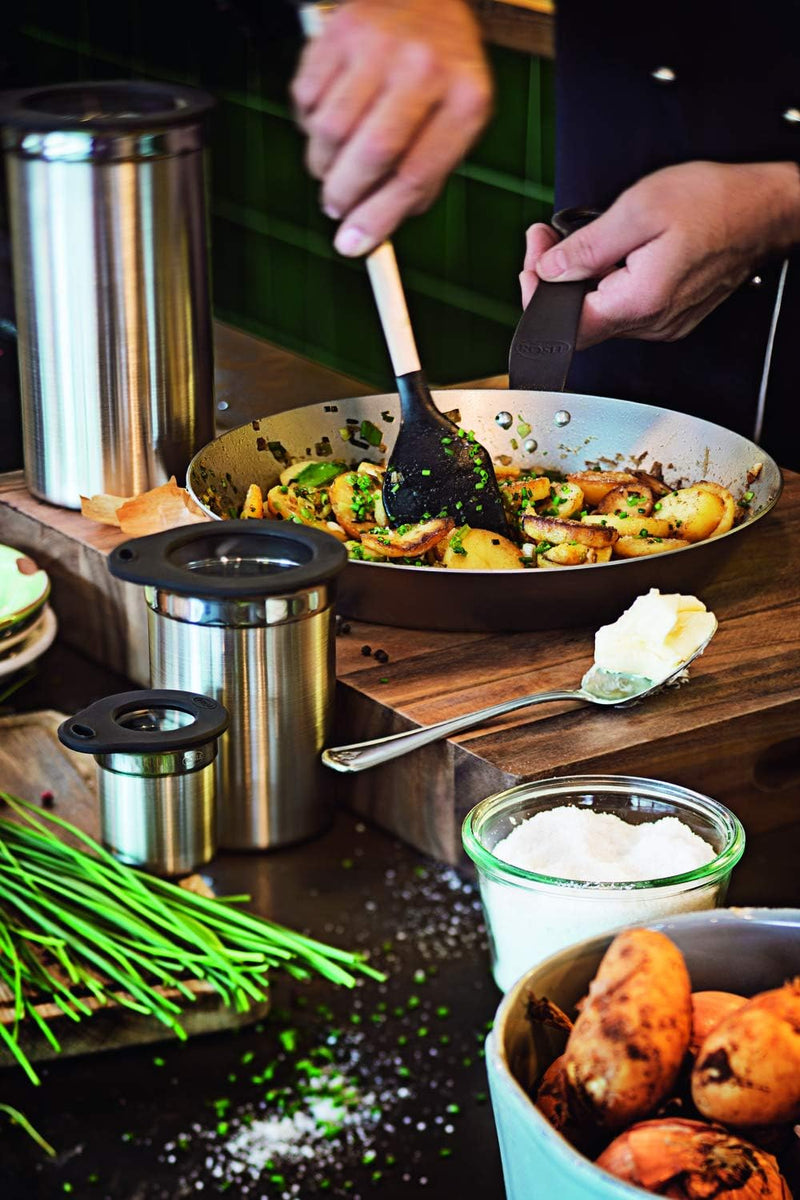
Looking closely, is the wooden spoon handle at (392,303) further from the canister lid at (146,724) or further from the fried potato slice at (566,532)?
the canister lid at (146,724)

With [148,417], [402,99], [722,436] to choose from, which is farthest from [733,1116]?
[148,417]

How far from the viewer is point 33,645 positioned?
116 cm

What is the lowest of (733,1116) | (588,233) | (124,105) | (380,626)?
(380,626)

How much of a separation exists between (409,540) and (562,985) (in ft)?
1.75

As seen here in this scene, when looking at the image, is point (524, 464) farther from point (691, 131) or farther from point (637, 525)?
point (691, 131)

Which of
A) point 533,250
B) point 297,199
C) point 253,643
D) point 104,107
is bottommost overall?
point 297,199

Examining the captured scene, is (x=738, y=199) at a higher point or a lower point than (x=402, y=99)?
lower

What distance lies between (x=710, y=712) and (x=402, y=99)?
53 cm

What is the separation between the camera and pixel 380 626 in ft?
3.60

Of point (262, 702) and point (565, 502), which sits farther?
point (565, 502)

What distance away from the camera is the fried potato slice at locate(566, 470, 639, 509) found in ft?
4.03

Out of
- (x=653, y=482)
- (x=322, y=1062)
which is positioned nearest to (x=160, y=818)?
(x=322, y=1062)

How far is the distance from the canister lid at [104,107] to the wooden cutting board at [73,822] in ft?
1.58

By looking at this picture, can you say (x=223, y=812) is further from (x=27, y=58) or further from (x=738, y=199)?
(x=27, y=58)
